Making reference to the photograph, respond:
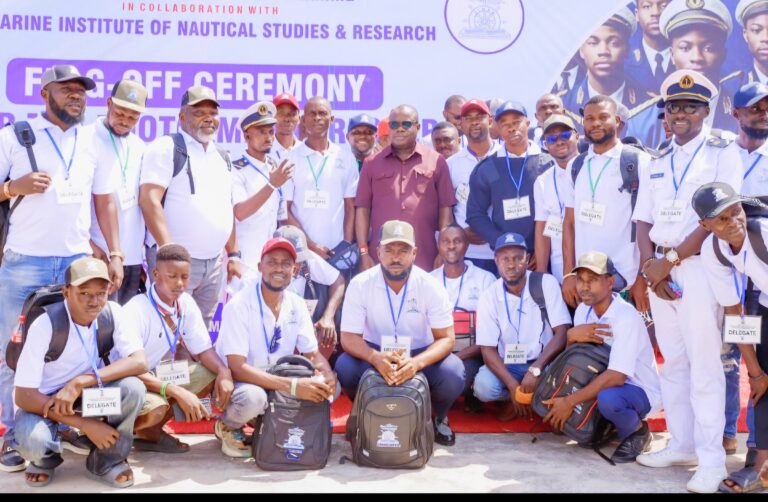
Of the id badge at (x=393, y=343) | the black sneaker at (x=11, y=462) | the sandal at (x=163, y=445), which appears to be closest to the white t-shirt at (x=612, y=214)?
the id badge at (x=393, y=343)

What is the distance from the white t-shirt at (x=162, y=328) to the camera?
4434 mm

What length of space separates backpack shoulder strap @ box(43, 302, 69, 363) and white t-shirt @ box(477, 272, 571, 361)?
255cm

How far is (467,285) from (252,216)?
1592 mm

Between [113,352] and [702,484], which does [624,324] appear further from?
[113,352]

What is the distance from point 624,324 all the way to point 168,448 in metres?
2.79

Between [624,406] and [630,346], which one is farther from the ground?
[630,346]

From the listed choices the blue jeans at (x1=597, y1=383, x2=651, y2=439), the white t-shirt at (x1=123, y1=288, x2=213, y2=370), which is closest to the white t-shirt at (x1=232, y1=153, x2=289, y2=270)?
the white t-shirt at (x1=123, y1=288, x2=213, y2=370)

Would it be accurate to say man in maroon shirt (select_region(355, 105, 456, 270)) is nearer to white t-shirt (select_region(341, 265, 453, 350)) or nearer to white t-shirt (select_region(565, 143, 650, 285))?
white t-shirt (select_region(341, 265, 453, 350))

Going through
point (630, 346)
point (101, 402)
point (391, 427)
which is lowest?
point (391, 427)

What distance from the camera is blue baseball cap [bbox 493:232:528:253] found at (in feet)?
17.0

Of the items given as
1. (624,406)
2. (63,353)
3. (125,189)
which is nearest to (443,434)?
(624,406)

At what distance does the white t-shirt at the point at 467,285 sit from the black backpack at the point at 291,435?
1.47 meters

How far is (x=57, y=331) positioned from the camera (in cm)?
400

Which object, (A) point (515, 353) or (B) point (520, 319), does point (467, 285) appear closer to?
(B) point (520, 319)
